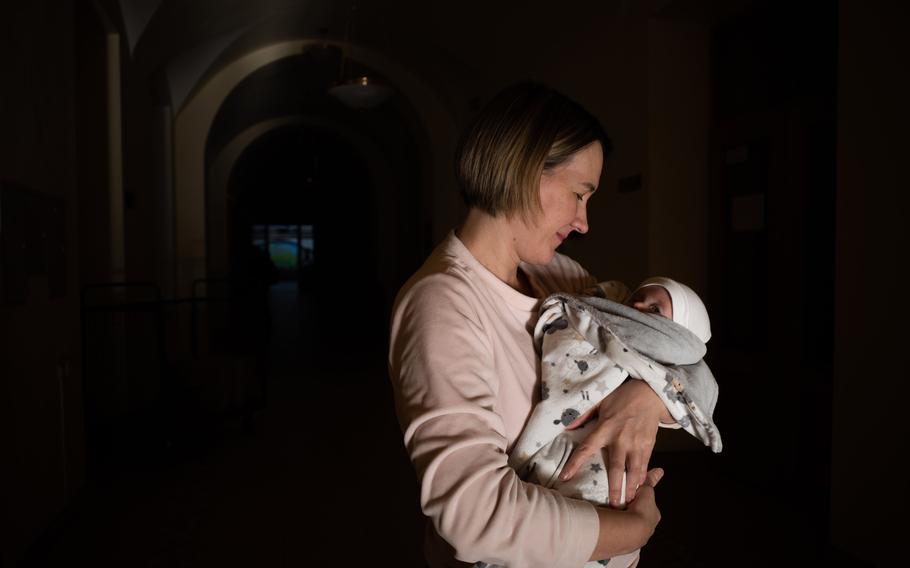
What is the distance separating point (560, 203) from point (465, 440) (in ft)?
1.53

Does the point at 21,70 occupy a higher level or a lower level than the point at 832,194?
higher

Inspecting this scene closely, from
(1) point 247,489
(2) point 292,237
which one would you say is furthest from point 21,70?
(2) point 292,237

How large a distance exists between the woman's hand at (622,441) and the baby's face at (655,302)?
28cm

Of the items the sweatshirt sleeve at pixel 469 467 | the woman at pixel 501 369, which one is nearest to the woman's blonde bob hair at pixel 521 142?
the woman at pixel 501 369

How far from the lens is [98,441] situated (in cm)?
458

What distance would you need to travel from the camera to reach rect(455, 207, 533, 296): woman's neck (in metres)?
1.20

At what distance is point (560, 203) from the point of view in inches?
45.5

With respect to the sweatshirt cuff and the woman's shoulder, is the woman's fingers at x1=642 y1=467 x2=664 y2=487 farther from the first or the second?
the woman's shoulder

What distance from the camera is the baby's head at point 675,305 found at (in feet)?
4.49

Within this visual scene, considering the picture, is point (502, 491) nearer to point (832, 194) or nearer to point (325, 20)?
point (832, 194)

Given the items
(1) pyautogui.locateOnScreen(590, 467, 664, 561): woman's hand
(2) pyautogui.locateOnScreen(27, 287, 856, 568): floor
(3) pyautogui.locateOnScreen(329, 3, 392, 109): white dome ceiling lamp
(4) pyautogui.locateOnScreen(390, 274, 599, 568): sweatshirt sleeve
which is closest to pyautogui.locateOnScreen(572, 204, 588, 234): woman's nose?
(4) pyautogui.locateOnScreen(390, 274, 599, 568): sweatshirt sleeve

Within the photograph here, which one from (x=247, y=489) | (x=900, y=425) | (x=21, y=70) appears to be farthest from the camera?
(x=247, y=489)

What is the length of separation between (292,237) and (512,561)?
31.4 meters

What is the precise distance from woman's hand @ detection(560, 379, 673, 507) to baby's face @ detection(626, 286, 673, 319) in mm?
277
